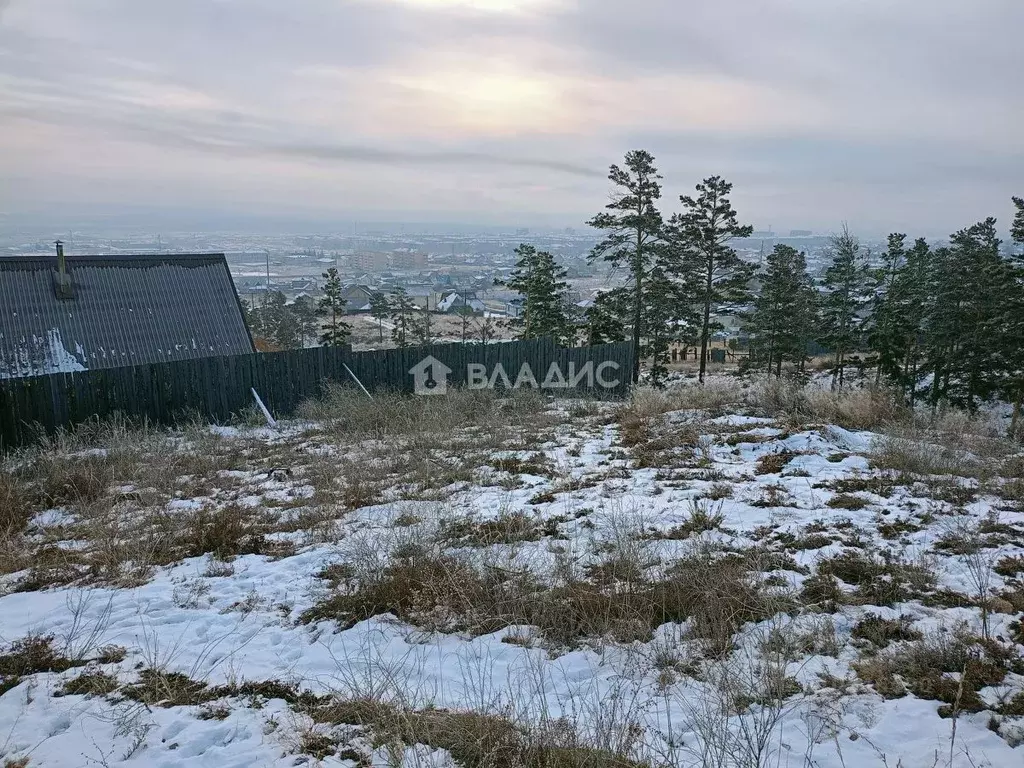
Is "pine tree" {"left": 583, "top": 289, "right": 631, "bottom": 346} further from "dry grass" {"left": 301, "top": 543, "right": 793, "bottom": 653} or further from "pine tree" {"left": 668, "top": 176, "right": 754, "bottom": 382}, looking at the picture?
"dry grass" {"left": 301, "top": 543, "right": 793, "bottom": 653}

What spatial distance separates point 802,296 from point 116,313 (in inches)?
1216

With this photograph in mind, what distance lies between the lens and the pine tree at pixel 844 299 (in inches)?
1136

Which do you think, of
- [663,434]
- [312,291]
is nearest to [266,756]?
[663,434]

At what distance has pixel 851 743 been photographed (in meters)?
2.36

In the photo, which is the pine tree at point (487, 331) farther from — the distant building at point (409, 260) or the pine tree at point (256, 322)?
the distant building at point (409, 260)

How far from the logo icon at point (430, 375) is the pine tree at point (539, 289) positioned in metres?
11.0

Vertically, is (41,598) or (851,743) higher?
(851,743)

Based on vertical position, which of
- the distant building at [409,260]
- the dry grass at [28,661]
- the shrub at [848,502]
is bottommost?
the dry grass at [28,661]

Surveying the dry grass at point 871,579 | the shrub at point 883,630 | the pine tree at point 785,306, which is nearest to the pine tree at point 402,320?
the pine tree at point 785,306

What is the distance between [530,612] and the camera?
351 cm

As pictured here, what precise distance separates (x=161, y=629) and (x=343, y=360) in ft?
33.9

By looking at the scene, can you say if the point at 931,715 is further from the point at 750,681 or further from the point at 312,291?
the point at 312,291

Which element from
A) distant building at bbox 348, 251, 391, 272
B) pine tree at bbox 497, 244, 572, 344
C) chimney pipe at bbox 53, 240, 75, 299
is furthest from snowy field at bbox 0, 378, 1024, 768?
distant building at bbox 348, 251, 391, 272

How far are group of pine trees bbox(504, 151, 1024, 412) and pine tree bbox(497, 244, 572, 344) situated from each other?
70 millimetres
